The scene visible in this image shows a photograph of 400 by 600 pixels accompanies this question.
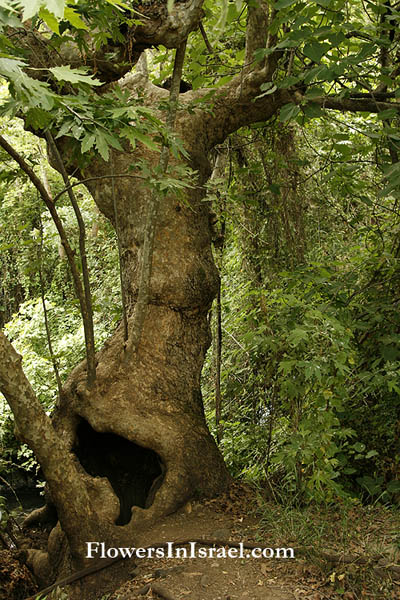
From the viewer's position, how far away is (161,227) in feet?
13.4

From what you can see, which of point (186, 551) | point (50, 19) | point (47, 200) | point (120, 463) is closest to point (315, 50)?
point (47, 200)

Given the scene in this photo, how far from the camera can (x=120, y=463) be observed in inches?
163

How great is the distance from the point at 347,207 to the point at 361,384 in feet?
6.62

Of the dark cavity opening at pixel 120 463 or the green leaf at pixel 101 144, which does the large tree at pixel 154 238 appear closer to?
the dark cavity opening at pixel 120 463

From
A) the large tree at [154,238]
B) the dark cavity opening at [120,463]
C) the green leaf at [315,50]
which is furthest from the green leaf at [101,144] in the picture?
the dark cavity opening at [120,463]

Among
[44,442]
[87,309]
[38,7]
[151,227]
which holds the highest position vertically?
[151,227]

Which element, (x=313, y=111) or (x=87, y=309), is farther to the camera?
(x=87, y=309)

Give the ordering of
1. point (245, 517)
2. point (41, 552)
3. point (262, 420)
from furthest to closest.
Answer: point (262, 420) → point (41, 552) → point (245, 517)

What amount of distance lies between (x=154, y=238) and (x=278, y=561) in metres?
2.29

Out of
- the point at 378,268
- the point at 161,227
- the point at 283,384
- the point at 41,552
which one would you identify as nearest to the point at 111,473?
the point at 41,552

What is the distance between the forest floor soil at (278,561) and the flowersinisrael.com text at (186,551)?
0.10 feet

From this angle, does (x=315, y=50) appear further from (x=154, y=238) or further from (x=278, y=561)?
(x=278, y=561)

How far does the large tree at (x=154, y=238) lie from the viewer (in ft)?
10.3

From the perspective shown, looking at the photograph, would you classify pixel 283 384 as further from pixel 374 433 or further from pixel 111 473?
pixel 111 473
